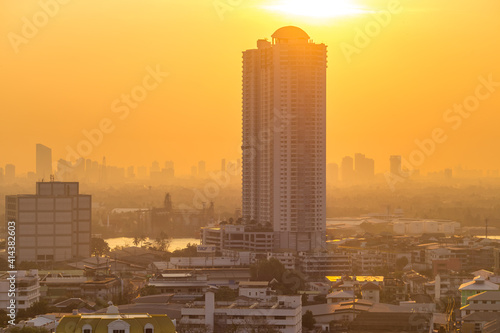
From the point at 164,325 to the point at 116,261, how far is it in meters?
17.5

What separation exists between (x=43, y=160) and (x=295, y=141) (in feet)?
60.8

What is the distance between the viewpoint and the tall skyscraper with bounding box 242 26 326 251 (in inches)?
1093

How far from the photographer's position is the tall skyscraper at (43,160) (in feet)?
143

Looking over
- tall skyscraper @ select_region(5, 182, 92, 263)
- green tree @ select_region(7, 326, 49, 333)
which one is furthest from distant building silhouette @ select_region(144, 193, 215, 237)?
green tree @ select_region(7, 326, 49, 333)

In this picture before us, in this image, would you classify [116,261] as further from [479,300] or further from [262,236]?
[479,300]

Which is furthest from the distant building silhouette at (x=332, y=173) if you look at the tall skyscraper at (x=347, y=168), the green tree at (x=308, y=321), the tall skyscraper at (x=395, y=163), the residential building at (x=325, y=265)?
the green tree at (x=308, y=321)

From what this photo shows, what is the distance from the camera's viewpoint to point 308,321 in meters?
14.8

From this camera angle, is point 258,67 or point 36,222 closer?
point 36,222

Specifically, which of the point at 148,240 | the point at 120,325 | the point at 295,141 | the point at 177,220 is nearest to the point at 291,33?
the point at 295,141

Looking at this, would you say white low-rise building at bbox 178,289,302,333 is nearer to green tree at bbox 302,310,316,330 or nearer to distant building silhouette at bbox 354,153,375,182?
green tree at bbox 302,310,316,330

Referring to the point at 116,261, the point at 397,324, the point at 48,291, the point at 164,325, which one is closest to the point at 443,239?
the point at 116,261

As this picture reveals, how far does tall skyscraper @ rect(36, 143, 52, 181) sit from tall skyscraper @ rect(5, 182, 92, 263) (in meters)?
16.5

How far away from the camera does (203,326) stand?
13.1m

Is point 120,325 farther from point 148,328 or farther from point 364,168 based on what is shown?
point 364,168
